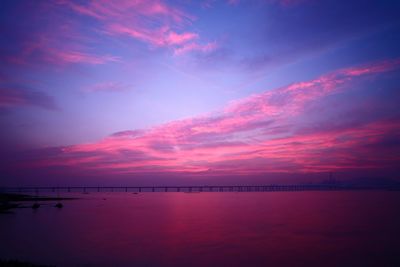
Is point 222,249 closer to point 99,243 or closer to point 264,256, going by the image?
point 264,256

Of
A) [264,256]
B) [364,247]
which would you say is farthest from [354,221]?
[264,256]

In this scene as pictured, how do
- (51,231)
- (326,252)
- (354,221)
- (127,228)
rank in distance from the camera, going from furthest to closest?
(354,221) → (127,228) → (51,231) → (326,252)

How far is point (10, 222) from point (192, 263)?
30442mm

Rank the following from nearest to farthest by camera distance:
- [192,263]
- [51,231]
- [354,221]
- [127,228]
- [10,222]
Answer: [192,263] < [51,231] < [127,228] < [10,222] < [354,221]

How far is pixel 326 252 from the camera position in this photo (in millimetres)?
27688

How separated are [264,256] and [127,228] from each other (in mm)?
19361

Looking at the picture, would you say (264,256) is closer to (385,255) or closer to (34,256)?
(385,255)

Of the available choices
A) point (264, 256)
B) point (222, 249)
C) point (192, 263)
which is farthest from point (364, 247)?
point (192, 263)

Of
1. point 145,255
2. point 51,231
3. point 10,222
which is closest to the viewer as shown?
point 145,255

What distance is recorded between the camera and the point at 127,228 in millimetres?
40094

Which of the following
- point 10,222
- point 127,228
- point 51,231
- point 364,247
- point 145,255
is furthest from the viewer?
point 10,222

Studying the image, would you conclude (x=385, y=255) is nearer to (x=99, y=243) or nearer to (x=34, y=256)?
(x=99, y=243)

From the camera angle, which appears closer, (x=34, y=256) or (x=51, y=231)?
(x=34, y=256)

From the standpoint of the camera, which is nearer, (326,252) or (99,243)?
(326,252)
